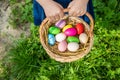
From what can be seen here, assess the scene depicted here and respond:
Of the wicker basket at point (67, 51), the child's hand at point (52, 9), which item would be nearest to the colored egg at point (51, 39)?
the wicker basket at point (67, 51)

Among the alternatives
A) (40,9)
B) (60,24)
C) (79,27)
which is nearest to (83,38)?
(79,27)

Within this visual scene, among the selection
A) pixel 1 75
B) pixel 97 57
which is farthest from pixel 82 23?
pixel 1 75

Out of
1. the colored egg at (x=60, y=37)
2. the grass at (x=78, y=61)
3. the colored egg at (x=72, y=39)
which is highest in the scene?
the colored egg at (x=60, y=37)

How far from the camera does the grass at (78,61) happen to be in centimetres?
291

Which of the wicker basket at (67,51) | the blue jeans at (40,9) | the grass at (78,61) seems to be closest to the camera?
the blue jeans at (40,9)

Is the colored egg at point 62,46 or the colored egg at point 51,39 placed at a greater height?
the colored egg at point 51,39

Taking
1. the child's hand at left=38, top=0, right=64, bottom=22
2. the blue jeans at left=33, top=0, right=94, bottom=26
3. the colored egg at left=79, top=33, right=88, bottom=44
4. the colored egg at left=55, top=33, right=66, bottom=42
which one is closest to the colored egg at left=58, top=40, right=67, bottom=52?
the colored egg at left=55, top=33, right=66, bottom=42

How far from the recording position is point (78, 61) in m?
2.94

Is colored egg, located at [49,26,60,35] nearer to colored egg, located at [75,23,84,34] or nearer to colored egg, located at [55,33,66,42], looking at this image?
colored egg, located at [55,33,66,42]

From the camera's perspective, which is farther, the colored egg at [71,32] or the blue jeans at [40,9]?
the colored egg at [71,32]

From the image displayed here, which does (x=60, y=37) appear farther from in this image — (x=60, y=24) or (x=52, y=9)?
(x=52, y=9)

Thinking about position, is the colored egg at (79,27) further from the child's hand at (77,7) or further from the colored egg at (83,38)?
the child's hand at (77,7)

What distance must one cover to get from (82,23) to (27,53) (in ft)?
2.57

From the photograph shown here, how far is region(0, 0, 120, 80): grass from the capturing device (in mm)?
2906
